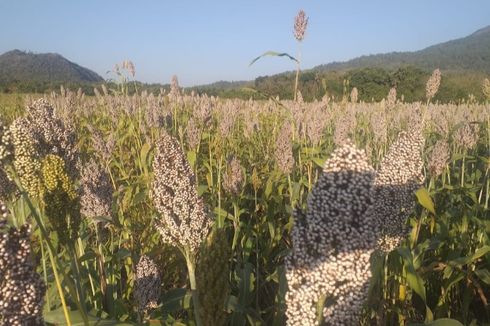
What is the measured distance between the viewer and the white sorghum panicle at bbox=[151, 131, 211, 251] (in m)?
2.22

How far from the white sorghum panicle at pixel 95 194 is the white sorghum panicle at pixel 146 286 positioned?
61 cm

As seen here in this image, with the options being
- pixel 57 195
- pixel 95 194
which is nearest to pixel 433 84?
pixel 95 194

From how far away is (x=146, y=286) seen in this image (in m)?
2.62

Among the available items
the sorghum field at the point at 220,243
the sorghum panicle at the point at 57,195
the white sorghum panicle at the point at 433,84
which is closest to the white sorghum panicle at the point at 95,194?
the sorghum field at the point at 220,243

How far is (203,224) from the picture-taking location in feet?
7.45

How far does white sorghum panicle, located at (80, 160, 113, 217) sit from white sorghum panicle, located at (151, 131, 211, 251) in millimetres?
902

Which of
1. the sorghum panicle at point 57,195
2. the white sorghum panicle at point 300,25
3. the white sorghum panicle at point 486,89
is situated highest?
the white sorghum panicle at point 300,25

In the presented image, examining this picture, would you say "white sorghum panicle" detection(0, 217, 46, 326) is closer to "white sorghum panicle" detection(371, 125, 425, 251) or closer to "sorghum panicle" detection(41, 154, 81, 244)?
"sorghum panicle" detection(41, 154, 81, 244)

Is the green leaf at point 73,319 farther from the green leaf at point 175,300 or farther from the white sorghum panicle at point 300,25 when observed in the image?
the white sorghum panicle at point 300,25

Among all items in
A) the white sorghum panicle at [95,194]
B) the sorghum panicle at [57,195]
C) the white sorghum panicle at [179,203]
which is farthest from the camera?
the white sorghum panicle at [95,194]

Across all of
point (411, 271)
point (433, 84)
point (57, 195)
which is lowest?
point (411, 271)

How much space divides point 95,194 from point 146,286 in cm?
87

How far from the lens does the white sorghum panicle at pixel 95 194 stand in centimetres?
299

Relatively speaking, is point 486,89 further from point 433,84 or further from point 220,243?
point 220,243
